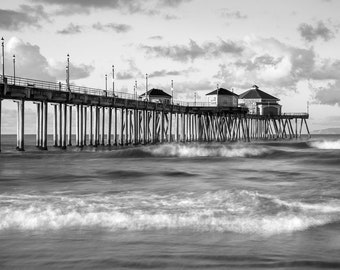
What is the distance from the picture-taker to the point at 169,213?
1343cm

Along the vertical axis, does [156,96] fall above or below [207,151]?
above

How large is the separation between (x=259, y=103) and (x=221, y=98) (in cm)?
1975

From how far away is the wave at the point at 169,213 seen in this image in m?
12.0

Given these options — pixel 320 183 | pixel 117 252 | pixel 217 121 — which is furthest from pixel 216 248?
pixel 217 121

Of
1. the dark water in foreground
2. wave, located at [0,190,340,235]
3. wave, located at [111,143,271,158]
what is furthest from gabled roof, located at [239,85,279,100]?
wave, located at [0,190,340,235]

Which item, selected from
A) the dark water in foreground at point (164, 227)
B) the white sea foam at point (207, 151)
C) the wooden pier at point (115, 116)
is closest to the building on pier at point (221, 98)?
the wooden pier at point (115, 116)

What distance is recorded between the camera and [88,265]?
895 centimetres

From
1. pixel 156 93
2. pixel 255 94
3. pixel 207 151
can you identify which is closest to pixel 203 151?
pixel 207 151

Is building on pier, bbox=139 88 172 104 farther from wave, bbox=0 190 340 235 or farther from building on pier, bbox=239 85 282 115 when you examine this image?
wave, bbox=0 190 340 235

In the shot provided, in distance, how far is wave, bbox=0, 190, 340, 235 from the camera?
12023 mm

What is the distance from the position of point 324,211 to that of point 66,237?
691cm

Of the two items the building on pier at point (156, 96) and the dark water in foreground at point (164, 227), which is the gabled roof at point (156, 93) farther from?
the dark water in foreground at point (164, 227)

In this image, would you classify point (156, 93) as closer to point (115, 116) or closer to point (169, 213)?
point (115, 116)

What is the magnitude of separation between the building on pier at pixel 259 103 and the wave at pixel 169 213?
8733 centimetres
